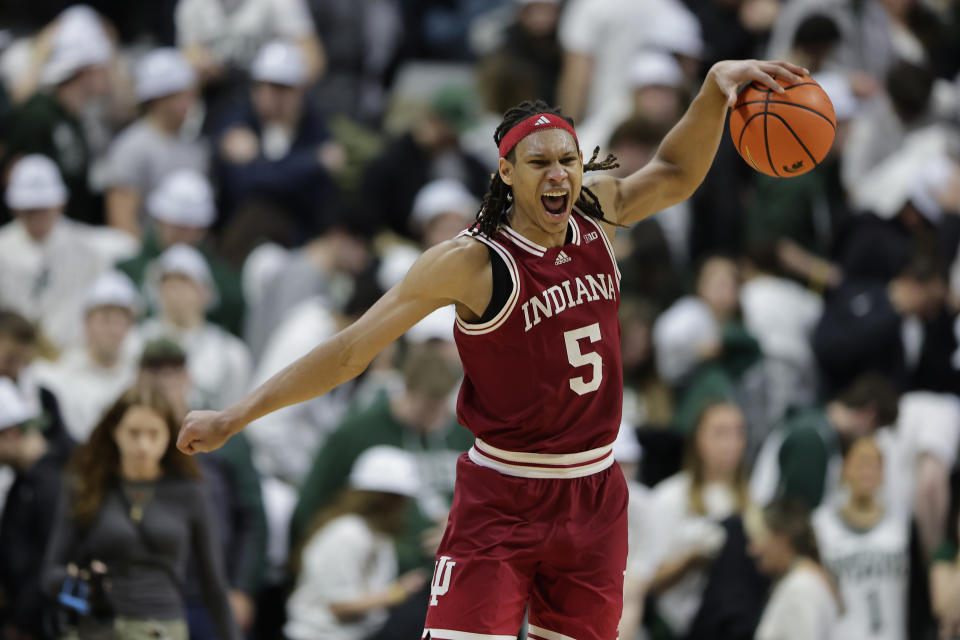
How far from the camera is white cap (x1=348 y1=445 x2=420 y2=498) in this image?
916cm

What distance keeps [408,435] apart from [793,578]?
238 centimetres

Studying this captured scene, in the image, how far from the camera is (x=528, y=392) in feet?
19.0

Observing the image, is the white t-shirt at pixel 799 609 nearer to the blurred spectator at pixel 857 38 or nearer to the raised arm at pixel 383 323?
the raised arm at pixel 383 323

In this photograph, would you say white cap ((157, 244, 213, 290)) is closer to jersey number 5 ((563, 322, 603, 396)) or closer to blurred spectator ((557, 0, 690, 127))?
blurred spectator ((557, 0, 690, 127))

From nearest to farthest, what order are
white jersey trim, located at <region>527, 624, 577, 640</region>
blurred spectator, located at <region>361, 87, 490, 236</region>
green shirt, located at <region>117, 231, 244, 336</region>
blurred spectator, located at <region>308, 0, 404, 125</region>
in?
white jersey trim, located at <region>527, 624, 577, 640</region>
green shirt, located at <region>117, 231, 244, 336</region>
blurred spectator, located at <region>361, 87, 490, 236</region>
blurred spectator, located at <region>308, 0, 404, 125</region>

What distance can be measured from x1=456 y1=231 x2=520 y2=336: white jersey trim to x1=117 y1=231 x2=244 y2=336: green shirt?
5.96 metres

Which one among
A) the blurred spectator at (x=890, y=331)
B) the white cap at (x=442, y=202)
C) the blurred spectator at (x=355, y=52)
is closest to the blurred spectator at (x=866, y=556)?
the blurred spectator at (x=890, y=331)

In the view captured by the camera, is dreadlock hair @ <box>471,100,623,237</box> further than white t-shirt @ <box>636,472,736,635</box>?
No

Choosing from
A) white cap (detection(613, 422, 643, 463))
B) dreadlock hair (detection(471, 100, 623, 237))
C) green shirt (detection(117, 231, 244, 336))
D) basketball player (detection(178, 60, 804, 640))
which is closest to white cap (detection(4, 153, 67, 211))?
green shirt (detection(117, 231, 244, 336))

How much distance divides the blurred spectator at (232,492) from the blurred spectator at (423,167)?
11.6ft

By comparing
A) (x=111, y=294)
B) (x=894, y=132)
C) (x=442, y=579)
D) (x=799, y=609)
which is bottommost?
(x=442, y=579)

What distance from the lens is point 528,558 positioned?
5.87 m

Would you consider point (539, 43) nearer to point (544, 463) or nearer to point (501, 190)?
point (501, 190)

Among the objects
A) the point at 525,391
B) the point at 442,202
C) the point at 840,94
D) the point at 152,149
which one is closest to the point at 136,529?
the point at 525,391
